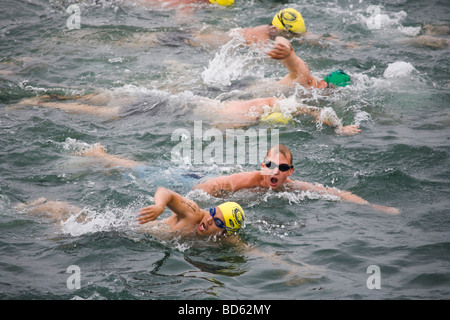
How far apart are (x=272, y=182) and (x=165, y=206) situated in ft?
6.19

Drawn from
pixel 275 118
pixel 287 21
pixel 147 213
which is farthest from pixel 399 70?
pixel 147 213

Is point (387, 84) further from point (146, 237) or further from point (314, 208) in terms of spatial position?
point (146, 237)

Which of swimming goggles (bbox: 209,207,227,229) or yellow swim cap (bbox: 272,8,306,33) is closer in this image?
swimming goggles (bbox: 209,207,227,229)

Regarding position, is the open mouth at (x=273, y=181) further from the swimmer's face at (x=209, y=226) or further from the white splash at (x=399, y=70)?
the white splash at (x=399, y=70)

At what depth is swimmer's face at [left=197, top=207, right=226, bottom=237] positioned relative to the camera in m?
6.35

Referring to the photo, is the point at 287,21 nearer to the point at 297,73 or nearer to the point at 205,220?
→ the point at 297,73

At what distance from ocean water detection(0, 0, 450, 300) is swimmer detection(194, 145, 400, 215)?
0.39 feet

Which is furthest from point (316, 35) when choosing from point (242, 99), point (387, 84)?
point (242, 99)

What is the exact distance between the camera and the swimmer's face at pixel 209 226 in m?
6.35

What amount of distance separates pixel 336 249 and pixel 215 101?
444 cm

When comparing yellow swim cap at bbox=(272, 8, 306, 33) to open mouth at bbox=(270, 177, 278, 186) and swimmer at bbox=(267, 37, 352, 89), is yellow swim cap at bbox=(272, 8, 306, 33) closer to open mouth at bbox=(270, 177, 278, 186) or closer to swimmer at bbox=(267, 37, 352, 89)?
swimmer at bbox=(267, 37, 352, 89)

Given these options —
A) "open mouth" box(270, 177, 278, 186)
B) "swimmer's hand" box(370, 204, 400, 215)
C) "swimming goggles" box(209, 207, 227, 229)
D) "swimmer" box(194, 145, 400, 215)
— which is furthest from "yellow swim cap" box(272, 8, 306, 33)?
"swimming goggles" box(209, 207, 227, 229)

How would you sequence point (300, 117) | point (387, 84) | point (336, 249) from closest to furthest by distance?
point (336, 249)
point (300, 117)
point (387, 84)
